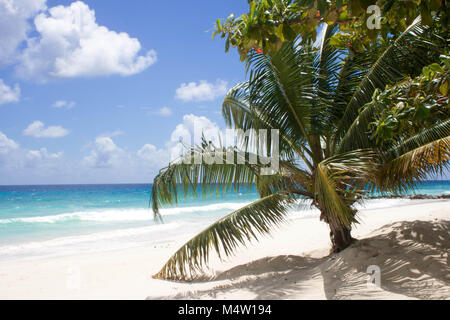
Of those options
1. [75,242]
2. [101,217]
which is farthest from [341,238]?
[101,217]

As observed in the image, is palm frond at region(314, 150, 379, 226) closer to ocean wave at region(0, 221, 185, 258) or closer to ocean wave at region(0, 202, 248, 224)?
ocean wave at region(0, 221, 185, 258)

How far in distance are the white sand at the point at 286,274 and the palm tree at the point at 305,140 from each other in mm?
530

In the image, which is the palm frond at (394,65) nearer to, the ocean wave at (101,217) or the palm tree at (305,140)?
the palm tree at (305,140)

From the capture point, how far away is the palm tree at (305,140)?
14.6 feet

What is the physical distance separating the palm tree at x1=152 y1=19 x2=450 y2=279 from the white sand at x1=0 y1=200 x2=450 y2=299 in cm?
53

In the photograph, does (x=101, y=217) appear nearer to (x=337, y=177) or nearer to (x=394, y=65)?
(x=337, y=177)

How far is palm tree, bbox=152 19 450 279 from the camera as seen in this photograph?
175 inches

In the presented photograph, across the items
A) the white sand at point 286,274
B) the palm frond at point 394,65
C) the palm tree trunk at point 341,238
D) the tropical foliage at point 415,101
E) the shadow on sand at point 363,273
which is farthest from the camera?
the palm tree trunk at point 341,238

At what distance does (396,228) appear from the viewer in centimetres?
563

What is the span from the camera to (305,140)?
17.7ft

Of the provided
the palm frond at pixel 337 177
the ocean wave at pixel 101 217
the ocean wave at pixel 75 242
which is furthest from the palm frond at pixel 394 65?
the ocean wave at pixel 101 217
